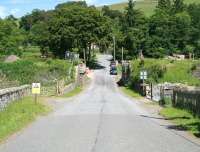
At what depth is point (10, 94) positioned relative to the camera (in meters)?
35.9

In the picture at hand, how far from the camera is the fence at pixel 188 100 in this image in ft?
103

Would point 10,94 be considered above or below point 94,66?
above

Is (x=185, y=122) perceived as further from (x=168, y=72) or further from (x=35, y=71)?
(x=35, y=71)

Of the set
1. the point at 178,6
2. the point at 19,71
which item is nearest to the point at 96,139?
the point at 19,71

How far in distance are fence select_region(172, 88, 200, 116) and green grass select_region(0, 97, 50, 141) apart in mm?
8741

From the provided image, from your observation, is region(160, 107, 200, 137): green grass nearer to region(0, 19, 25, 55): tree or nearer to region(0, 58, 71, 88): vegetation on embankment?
region(0, 58, 71, 88): vegetation on embankment

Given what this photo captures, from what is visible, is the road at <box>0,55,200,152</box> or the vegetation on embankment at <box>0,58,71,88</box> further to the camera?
the vegetation on embankment at <box>0,58,71,88</box>

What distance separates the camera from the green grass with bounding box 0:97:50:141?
22.2 m

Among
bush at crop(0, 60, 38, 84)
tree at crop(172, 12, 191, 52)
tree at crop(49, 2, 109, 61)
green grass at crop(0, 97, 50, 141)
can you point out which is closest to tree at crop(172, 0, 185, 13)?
tree at crop(172, 12, 191, 52)

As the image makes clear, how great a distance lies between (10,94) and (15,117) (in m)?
9.26

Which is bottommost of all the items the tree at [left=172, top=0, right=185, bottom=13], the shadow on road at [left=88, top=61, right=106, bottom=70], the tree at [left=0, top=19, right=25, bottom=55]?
the shadow on road at [left=88, top=61, right=106, bottom=70]

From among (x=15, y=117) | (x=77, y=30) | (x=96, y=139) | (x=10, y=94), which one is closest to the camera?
(x=96, y=139)

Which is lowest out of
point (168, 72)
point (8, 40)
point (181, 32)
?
point (168, 72)

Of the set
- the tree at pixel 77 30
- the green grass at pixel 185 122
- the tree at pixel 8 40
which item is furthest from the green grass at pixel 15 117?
the tree at pixel 8 40
